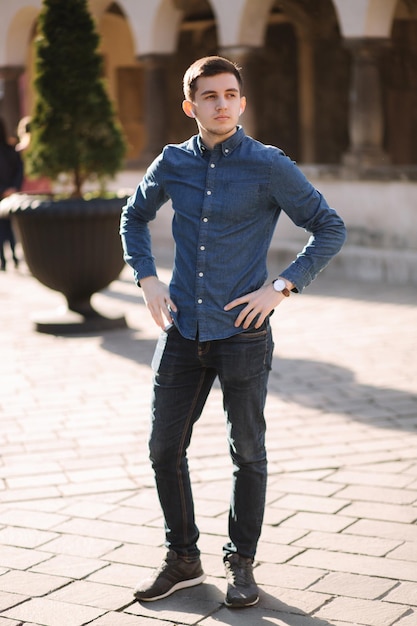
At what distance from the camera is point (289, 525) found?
420cm

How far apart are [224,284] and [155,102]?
39.7 ft

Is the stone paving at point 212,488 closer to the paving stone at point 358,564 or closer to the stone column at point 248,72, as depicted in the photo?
the paving stone at point 358,564

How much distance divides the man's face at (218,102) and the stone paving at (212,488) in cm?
141

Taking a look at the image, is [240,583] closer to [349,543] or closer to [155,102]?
[349,543]

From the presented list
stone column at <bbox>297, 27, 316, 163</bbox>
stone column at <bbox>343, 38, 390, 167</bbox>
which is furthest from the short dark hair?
stone column at <bbox>297, 27, 316, 163</bbox>

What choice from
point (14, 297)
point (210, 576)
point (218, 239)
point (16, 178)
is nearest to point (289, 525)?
point (210, 576)

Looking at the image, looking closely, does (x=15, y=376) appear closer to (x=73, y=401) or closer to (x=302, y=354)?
(x=73, y=401)

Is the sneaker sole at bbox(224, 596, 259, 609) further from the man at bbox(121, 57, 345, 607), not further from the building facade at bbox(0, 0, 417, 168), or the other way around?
the building facade at bbox(0, 0, 417, 168)

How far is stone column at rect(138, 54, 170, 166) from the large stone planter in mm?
6565

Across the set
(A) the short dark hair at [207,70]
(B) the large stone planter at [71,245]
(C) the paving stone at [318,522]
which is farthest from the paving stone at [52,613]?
(B) the large stone planter at [71,245]

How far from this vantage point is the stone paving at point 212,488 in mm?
3502

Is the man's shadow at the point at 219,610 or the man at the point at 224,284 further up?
the man at the point at 224,284

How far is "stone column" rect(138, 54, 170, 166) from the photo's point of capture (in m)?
15.1

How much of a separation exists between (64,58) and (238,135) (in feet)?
18.8
